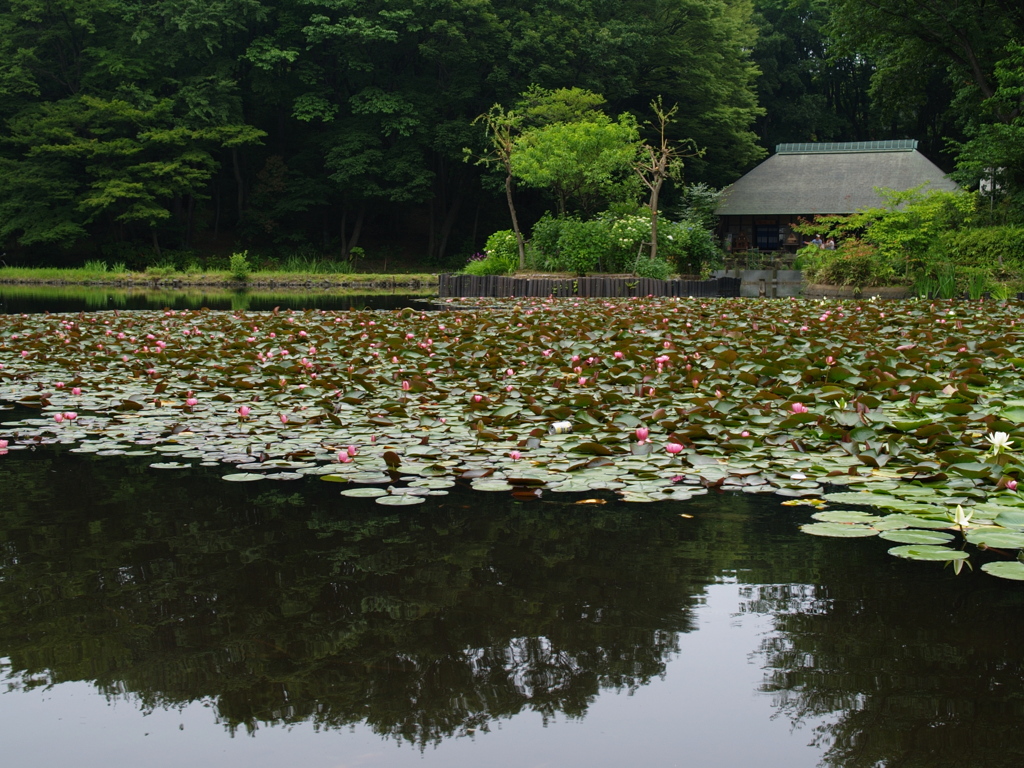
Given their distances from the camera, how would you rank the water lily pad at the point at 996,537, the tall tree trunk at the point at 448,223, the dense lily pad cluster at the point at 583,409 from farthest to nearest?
the tall tree trunk at the point at 448,223
the dense lily pad cluster at the point at 583,409
the water lily pad at the point at 996,537

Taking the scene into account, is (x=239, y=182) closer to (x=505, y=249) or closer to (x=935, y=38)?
(x=505, y=249)

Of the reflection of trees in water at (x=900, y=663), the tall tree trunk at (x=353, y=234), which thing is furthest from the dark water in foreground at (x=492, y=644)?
the tall tree trunk at (x=353, y=234)

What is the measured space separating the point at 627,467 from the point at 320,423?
1658mm

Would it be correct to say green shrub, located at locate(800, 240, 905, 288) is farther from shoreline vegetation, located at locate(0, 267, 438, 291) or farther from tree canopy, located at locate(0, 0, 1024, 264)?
shoreline vegetation, located at locate(0, 267, 438, 291)

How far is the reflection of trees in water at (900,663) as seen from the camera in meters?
1.53

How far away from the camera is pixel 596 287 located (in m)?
15.7

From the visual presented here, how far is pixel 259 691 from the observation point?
1.73m

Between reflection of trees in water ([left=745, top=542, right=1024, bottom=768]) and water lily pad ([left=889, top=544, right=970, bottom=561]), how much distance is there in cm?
7

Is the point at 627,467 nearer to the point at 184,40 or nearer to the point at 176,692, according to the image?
the point at 176,692

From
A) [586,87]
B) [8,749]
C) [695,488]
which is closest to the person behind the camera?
[8,749]

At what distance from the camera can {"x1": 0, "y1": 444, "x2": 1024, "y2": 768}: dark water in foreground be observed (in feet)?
5.15

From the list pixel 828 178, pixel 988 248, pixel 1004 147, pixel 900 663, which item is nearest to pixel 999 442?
pixel 900 663

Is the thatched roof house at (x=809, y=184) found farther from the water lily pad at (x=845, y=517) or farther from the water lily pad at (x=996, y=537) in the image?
the water lily pad at (x=996, y=537)

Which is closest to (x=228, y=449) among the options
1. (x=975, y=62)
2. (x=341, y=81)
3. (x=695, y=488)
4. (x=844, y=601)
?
A: (x=695, y=488)
